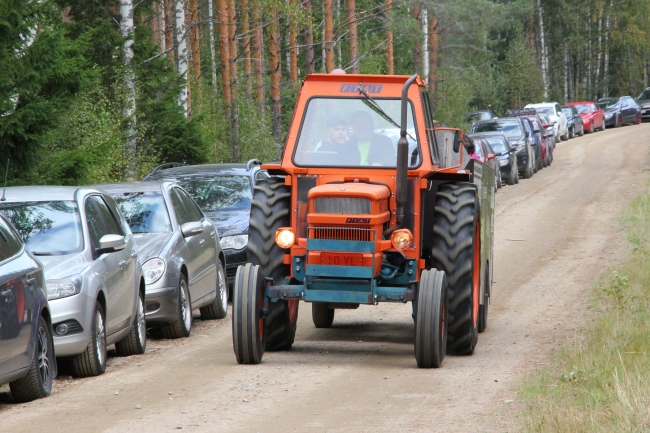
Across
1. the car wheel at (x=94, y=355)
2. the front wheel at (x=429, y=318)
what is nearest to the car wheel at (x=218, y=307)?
the car wheel at (x=94, y=355)

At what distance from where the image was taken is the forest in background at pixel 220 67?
14336 mm

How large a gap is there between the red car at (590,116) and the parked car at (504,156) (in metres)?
25.4

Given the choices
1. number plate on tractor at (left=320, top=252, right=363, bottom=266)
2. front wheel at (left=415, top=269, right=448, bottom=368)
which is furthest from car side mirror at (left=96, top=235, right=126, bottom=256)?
front wheel at (left=415, top=269, right=448, bottom=368)

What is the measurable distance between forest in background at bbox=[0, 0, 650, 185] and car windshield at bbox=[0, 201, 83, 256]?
3171 millimetres

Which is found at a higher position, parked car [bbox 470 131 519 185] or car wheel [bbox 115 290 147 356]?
parked car [bbox 470 131 519 185]

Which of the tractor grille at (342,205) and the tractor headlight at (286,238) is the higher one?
the tractor grille at (342,205)

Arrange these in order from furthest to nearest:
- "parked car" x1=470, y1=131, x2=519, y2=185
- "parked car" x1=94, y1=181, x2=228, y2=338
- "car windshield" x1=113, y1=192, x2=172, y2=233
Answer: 1. "parked car" x1=470, y1=131, x2=519, y2=185
2. "car windshield" x1=113, y1=192, x2=172, y2=233
3. "parked car" x1=94, y1=181, x2=228, y2=338

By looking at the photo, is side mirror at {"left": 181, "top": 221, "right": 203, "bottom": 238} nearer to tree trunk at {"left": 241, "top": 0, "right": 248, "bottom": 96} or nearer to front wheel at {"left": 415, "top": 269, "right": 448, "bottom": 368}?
front wheel at {"left": 415, "top": 269, "right": 448, "bottom": 368}

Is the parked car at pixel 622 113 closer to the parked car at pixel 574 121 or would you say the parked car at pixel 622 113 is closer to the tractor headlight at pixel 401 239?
the parked car at pixel 574 121

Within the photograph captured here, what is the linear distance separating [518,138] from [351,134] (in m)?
28.7

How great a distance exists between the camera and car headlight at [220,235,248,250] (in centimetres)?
1599

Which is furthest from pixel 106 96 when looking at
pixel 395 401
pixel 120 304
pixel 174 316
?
pixel 395 401

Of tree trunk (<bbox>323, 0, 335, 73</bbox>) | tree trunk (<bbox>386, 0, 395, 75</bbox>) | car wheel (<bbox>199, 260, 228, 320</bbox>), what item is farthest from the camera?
tree trunk (<bbox>386, 0, 395, 75</bbox>)

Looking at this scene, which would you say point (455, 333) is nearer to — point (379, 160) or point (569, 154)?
point (379, 160)
